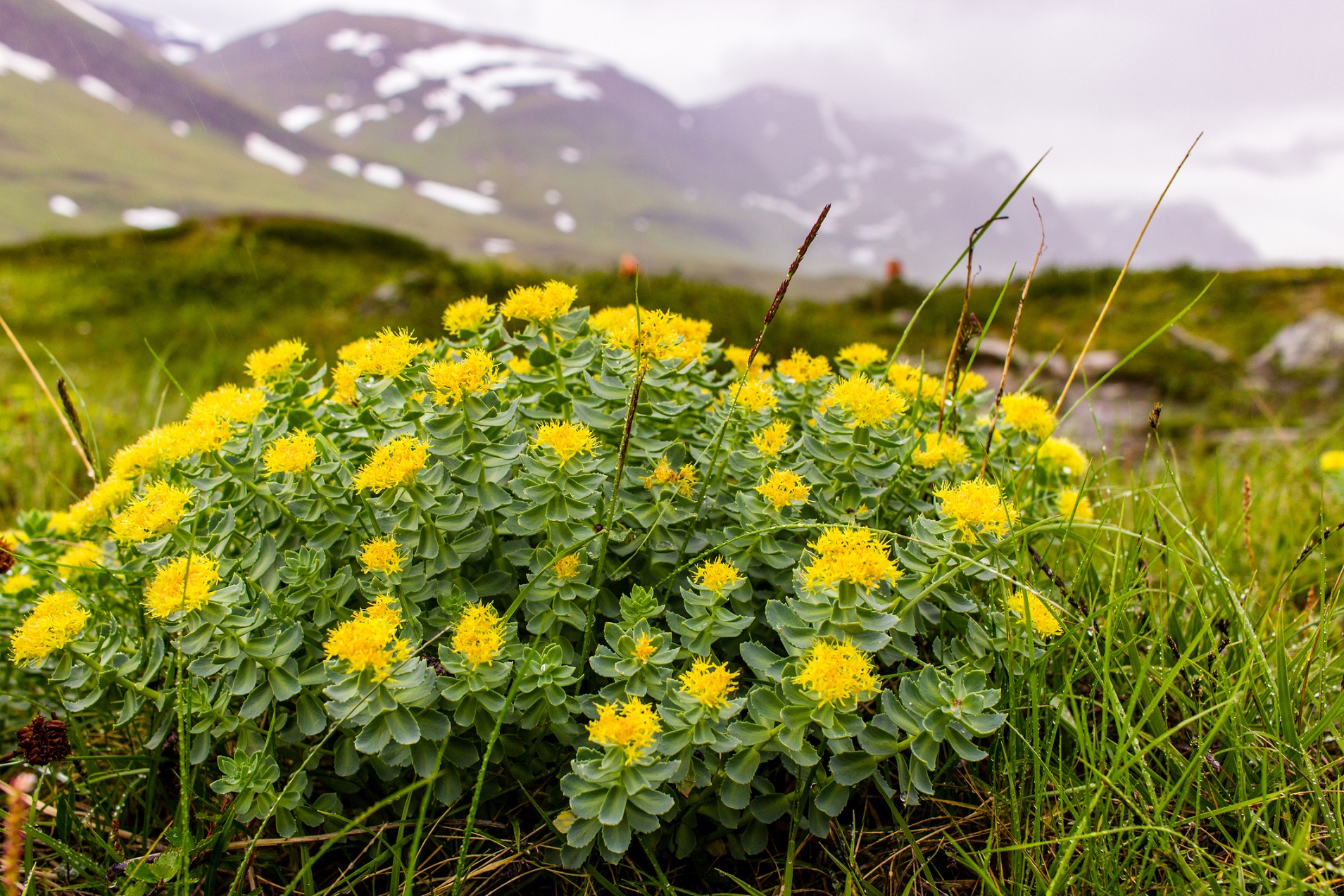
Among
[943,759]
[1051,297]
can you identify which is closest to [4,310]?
[943,759]

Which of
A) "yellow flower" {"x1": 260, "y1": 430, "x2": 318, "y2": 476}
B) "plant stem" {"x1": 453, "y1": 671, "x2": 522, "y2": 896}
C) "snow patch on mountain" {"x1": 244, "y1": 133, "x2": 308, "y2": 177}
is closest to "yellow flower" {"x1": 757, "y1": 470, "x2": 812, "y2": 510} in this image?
"plant stem" {"x1": 453, "y1": 671, "x2": 522, "y2": 896}

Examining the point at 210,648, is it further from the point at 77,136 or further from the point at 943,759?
the point at 77,136

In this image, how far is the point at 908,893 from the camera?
129 cm

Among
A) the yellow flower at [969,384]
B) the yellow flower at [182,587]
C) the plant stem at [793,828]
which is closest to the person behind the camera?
the plant stem at [793,828]

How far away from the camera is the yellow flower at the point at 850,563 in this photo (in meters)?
1.28

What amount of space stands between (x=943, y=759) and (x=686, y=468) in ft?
2.83

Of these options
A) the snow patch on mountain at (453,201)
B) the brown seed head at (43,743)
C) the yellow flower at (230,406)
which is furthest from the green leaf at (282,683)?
the snow patch on mountain at (453,201)

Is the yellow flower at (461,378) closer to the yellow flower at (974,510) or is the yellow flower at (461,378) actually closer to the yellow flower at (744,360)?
the yellow flower at (744,360)

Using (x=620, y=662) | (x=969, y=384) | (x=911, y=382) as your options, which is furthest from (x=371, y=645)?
(x=969, y=384)

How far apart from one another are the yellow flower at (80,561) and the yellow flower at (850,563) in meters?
1.67

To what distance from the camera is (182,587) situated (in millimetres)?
1438

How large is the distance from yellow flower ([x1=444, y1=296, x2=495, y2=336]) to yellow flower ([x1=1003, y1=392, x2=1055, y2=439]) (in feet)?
4.63

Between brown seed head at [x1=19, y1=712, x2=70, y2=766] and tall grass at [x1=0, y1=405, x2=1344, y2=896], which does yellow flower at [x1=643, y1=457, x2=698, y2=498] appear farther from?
brown seed head at [x1=19, y1=712, x2=70, y2=766]

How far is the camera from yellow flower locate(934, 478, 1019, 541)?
1440mm
